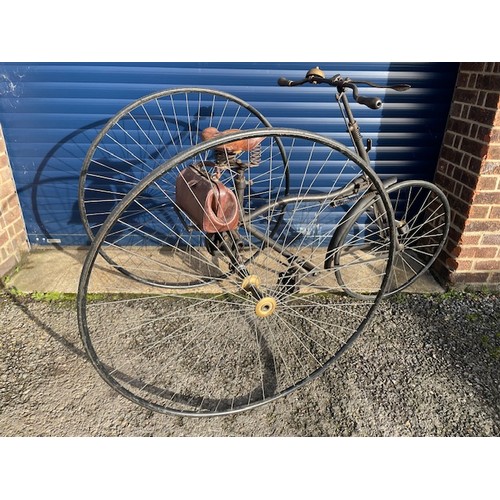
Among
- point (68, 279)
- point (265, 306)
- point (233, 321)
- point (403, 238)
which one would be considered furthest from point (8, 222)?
point (403, 238)

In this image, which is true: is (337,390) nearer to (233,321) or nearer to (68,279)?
(233,321)

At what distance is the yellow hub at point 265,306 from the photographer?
2.02m

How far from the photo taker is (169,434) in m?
1.92

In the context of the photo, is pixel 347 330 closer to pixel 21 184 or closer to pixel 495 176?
pixel 495 176

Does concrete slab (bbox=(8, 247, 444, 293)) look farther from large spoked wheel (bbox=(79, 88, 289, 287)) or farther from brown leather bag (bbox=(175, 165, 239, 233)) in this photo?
brown leather bag (bbox=(175, 165, 239, 233))

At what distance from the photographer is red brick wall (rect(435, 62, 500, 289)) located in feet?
8.23

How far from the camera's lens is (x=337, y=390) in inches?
84.6

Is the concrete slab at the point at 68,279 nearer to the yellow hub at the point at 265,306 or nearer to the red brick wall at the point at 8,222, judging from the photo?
the red brick wall at the point at 8,222

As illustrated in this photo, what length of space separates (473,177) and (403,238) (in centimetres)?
56

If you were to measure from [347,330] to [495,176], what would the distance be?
1.32 meters

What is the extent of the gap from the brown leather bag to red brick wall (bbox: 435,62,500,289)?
5.35 feet

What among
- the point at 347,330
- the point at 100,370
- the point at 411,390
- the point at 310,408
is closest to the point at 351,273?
the point at 347,330

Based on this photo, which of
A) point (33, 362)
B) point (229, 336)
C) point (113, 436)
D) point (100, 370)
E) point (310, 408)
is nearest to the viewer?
point (100, 370)

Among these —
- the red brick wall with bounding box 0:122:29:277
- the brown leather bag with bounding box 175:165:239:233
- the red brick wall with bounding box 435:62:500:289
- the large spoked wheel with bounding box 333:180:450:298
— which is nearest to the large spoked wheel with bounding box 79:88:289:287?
the red brick wall with bounding box 0:122:29:277
